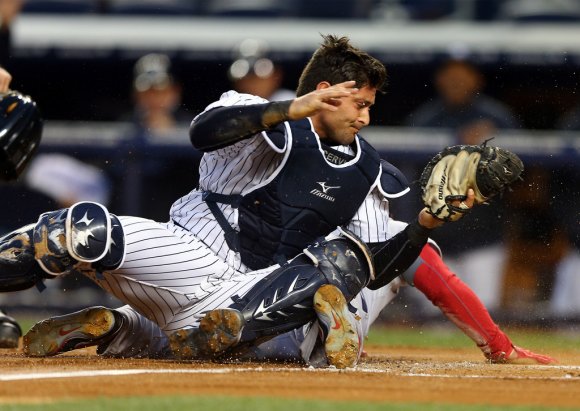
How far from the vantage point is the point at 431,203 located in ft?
16.8

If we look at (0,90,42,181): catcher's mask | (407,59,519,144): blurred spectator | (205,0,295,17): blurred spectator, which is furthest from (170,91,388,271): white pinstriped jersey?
(205,0,295,17): blurred spectator

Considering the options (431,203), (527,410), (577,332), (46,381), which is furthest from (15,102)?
(577,332)

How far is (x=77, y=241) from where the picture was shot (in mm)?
4824

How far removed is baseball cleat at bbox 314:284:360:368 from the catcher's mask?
1.31 metres

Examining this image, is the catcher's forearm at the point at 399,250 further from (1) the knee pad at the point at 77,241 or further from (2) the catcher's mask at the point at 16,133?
(2) the catcher's mask at the point at 16,133

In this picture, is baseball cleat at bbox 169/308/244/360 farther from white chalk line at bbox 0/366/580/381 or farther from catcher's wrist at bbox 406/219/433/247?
catcher's wrist at bbox 406/219/433/247

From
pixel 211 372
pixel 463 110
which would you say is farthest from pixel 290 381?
pixel 463 110

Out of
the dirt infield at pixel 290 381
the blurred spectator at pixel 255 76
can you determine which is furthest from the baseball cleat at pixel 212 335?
the blurred spectator at pixel 255 76

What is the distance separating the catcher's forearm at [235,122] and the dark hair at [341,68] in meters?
0.57

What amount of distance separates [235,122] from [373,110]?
5227 mm

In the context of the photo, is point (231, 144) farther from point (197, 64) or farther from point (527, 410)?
point (197, 64)

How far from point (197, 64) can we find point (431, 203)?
6133mm

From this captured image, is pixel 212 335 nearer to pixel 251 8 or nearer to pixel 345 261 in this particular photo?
pixel 345 261

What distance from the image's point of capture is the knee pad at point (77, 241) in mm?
4836
